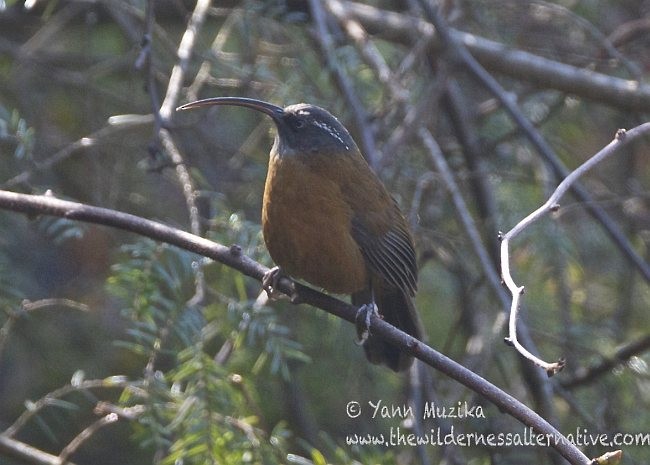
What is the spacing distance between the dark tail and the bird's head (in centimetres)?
61

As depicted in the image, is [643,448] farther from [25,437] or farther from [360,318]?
[25,437]

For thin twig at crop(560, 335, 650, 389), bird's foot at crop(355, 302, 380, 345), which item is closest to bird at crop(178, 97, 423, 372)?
bird's foot at crop(355, 302, 380, 345)

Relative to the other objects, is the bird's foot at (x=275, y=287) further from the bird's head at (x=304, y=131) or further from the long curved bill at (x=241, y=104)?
the long curved bill at (x=241, y=104)

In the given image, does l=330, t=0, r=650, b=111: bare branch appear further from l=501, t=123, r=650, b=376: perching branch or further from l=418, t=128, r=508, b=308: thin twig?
l=501, t=123, r=650, b=376: perching branch

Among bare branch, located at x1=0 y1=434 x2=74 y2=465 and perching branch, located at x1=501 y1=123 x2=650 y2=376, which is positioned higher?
perching branch, located at x1=501 y1=123 x2=650 y2=376

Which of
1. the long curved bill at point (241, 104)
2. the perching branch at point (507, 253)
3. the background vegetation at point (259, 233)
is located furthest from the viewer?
the background vegetation at point (259, 233)

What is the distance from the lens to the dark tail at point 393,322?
12.6 feet

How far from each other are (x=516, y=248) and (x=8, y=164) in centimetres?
252

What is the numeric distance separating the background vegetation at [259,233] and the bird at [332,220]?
23 cm

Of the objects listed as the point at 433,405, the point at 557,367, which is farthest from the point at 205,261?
the point at 557,367

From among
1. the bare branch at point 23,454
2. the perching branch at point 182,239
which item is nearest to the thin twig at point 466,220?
the perching branch at point 182,239

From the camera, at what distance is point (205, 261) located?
3.70m

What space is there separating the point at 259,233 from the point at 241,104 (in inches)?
20.7

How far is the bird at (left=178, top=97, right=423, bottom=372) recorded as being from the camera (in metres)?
3.55
